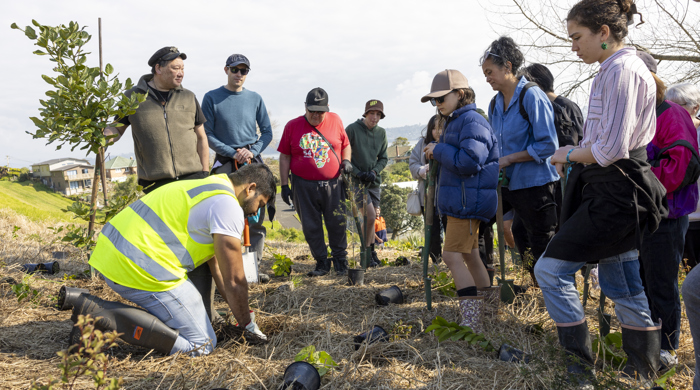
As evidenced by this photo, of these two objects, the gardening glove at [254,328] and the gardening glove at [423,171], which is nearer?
the gardening glove at [254,328]

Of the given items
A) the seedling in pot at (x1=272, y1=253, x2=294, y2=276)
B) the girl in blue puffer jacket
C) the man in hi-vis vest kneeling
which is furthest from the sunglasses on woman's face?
the seedling in pot at (x1=272, y1=253, x2=294, y2=276)

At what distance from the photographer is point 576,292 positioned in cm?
229

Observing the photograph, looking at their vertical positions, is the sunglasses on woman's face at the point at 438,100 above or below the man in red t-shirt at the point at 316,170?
above

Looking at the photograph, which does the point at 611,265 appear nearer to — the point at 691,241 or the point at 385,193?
the point at 691,241

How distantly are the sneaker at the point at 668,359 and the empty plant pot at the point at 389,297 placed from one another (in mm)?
1886

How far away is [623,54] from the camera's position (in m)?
2.13

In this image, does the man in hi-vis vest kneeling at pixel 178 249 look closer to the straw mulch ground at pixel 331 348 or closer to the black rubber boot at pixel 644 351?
the straw mulch ground at pixel 331 348

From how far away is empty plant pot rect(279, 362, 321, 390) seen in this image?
2225 mm

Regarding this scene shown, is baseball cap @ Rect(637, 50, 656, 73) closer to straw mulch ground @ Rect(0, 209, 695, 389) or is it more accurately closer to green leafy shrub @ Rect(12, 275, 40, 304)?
straw mulch ground @ Rect(0, 209, 695, 389)

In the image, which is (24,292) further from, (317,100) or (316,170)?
(317,100)

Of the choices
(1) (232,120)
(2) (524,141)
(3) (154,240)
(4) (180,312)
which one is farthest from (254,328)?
(1) (232,120)

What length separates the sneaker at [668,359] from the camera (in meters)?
2.50

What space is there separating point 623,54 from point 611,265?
1013 mm

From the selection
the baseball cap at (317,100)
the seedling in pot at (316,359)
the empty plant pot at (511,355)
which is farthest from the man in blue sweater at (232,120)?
the empty plant pot at (511,355)
